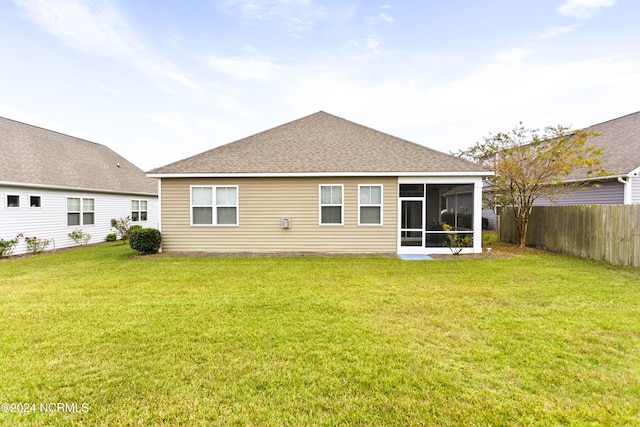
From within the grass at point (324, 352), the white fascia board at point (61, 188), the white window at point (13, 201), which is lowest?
the grass at point (324, 352)

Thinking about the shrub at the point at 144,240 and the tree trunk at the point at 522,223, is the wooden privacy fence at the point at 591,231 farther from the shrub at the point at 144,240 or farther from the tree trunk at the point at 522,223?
the shrub at the point at 144,240

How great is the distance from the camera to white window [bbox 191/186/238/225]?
10.9m

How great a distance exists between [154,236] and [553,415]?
11226mm

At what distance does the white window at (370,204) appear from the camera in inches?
421

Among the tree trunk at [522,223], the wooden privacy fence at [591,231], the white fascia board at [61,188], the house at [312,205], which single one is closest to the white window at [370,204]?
the house at [312,205]

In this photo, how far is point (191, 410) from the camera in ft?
7.97

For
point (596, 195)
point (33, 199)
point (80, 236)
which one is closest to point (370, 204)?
point (596, 195)

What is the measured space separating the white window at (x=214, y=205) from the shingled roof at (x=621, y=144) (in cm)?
1456

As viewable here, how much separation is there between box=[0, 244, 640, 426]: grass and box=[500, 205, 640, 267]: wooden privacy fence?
2.32m

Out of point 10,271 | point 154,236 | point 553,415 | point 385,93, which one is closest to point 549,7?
point 385,93

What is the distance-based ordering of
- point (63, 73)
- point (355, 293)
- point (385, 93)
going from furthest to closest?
1. point (385, 93)
2. point (63, 73)
3. point (355, 293)

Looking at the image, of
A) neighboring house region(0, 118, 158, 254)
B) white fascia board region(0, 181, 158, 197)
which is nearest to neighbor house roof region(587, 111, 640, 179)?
white fascia board region(0, 181, 158, 197)

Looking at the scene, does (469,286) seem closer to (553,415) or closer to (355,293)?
(355,293)

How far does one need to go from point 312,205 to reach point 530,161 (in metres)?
8.12
